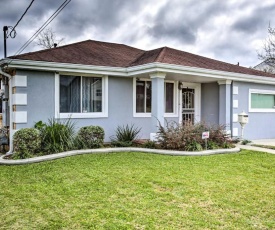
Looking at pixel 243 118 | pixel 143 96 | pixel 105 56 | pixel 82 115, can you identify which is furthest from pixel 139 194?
pixel 243 118

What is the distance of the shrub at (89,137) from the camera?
8.70 m

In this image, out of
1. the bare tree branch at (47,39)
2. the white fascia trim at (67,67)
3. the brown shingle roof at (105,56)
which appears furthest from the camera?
the bare tree branch at (47,39)

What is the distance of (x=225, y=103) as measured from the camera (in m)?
11.2

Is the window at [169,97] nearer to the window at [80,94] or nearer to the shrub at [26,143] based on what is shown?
the window at [80,94]

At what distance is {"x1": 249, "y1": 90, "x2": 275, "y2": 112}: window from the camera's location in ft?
40.1

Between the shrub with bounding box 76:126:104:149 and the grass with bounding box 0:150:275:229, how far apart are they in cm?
155

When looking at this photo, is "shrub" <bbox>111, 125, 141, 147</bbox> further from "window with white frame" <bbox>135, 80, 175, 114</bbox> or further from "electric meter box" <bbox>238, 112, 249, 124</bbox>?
"electric meter box" <bbox>238, 112, 249, 124</bbox>

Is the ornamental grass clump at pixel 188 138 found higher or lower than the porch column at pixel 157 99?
lower

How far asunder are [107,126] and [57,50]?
3312 millimetres

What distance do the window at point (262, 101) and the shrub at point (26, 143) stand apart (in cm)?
898

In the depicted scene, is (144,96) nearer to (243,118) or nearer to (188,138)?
(188,138)

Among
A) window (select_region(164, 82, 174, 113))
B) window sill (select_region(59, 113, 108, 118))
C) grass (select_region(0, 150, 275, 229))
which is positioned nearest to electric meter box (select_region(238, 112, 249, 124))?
window (select_region(164, 82, 174, 113))

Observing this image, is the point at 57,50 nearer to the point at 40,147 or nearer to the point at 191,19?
the point at 40,147

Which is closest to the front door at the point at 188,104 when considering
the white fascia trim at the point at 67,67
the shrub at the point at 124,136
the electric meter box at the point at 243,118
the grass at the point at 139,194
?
the electric meter box at the point at 243,118
